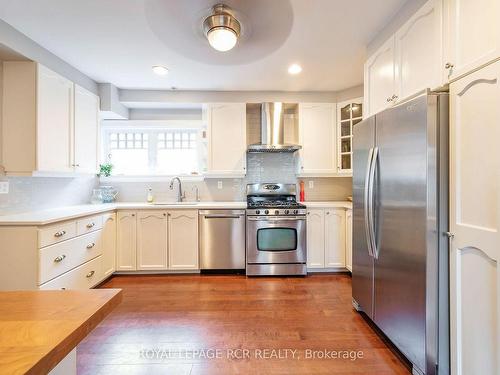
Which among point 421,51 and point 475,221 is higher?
point 421,51

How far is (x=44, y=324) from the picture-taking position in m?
0.59

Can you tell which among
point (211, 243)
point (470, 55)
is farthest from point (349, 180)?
point (470, 55)

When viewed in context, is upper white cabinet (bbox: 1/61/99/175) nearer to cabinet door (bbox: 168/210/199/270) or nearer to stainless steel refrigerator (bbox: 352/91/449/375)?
cabinet door (bbox: 168/210/199/270)

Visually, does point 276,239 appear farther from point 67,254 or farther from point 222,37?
point 222,37

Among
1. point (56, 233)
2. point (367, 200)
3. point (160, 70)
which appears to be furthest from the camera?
point (160, 70)

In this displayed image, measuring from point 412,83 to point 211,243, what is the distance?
8.54 ft

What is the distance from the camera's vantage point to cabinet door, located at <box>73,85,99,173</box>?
2.80 meters

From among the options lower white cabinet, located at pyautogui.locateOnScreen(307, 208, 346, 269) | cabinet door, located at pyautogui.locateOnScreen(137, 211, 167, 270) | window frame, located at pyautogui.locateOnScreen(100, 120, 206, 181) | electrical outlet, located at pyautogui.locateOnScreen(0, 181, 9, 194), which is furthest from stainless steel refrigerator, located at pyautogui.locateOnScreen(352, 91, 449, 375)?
electrical outlet, located at pyautogui.locateOnScreen(0, 181, 9, 194)

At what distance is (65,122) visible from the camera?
262cm

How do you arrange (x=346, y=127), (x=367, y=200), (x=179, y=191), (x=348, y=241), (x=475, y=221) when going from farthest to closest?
(x=179, y=191) → (x=346, y=127) → (x=348, y=241) → (x=367, y=200) → (x=475, y=221)

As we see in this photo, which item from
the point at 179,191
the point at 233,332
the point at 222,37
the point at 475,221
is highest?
the point at 222,37

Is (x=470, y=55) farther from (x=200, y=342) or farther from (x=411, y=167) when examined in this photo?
(x=200, y=342)

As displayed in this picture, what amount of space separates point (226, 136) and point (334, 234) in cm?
191

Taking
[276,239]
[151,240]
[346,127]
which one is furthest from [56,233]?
[346,127]
